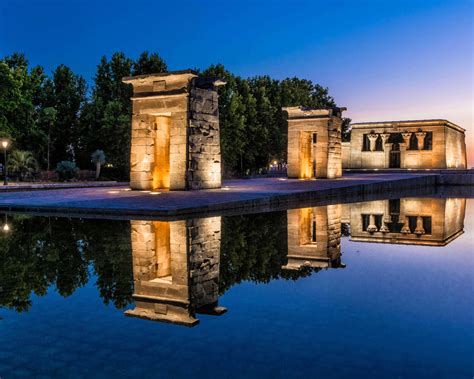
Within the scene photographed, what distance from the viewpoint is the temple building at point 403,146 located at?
4062 cm

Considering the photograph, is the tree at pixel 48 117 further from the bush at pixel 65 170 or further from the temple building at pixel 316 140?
the temple building at pixel 316 140

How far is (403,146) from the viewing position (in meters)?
41.7

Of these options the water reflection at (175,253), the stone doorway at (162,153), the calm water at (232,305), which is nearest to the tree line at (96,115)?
the stone doorway at (162,153)

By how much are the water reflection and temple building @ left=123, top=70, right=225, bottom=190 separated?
241 inches

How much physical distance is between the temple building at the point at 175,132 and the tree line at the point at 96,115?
578 inches

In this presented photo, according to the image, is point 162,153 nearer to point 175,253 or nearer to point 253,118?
point 175,253

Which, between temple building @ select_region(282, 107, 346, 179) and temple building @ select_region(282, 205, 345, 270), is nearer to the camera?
temple building @ select_region(282, 205, 345, 270)

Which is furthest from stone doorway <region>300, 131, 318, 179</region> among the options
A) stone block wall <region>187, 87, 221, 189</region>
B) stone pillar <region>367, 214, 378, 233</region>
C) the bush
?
stone pillar <region>367, 214, 378, 233</region>

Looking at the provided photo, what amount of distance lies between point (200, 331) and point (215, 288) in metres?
1.25

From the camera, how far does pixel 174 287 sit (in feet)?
14.5

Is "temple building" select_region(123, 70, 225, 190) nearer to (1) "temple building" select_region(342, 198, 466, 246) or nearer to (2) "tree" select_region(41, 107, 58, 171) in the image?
(1) "temple building" select_region(342, 198, 466, 246)

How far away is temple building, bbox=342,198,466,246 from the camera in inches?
319

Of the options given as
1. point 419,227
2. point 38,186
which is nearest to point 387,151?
point 38,186

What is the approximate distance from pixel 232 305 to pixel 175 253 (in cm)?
224
